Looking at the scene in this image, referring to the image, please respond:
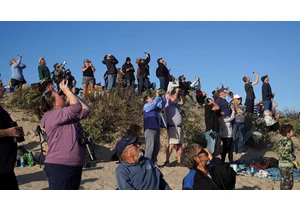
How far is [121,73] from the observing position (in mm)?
15445

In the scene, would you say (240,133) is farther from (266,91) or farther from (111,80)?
(111,80)

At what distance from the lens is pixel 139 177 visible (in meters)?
4.19

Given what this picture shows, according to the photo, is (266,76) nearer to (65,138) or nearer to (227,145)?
(227,145)

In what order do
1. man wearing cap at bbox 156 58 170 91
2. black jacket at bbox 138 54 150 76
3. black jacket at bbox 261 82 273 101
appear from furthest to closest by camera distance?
man wearing cap at bbox 156 58 170 91, black jacket at bbox 138 54 150 76, black jacket at bbox 261 82 273 101

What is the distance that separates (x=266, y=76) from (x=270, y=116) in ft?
5.16

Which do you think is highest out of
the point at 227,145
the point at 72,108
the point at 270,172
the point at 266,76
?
the point at 266,76

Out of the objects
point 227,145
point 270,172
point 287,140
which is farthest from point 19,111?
point 287,140

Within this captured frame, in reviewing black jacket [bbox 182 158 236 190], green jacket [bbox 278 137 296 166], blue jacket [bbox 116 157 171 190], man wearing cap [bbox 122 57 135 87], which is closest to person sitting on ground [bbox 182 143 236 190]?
black jacket [bbox 182 158 236 190]

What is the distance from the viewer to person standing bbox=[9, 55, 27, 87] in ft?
43.3

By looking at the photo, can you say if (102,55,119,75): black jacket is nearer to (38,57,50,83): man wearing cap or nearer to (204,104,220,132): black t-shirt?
(38,57,50,83): man wearing cap

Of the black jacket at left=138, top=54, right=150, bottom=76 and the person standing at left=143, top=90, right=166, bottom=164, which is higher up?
the black jacket at left=138, top=54, right=150, bottom=76

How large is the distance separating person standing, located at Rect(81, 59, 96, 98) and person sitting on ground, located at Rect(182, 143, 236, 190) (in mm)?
8937

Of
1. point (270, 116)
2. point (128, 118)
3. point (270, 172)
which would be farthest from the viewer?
point (270, 116)

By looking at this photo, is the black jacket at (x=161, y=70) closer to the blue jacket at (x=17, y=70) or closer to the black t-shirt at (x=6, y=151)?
the blue jacket at (x=17, y=70)
